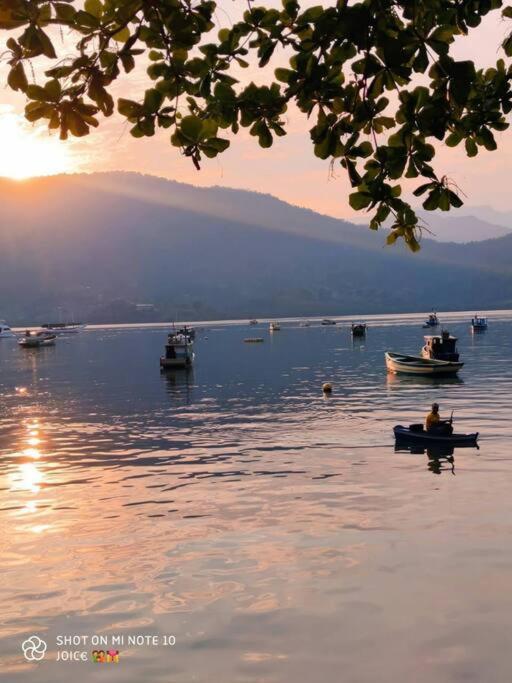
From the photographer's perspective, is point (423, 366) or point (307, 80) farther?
point (423, 366)

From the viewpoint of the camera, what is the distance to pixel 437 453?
3731cm

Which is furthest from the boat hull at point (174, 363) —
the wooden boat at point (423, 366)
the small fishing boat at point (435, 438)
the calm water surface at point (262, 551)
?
the small fishing boat at point (435, 438)

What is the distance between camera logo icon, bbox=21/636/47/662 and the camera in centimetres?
1630

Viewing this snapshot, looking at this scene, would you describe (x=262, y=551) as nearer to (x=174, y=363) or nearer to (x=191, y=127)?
(x=191, y=127)

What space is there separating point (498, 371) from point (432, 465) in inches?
2267

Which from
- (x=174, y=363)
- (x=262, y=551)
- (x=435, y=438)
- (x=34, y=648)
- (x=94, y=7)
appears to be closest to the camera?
(x=94, y=7)

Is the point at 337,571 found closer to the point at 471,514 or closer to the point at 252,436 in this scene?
the point at 471,514

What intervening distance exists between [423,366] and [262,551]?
61.5 meters

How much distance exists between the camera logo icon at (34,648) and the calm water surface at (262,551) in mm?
189

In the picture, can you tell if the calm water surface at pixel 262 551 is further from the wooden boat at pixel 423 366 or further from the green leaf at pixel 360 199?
the wooden boat at pixel 423 366

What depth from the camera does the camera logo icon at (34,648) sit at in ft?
53.5

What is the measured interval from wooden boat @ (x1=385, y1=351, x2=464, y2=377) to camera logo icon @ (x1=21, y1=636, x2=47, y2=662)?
6800 centimetres

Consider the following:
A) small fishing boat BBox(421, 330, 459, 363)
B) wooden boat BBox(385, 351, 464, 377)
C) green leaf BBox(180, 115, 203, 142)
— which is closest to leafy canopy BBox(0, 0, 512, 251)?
green leaf BBox(180, 115, 203, 142)

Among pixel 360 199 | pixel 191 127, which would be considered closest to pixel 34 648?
pixel 360 199
